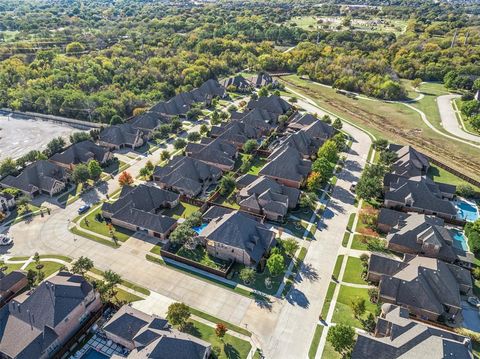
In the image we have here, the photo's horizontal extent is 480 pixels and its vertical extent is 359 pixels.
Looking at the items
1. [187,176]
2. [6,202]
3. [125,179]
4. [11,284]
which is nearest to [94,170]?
[125,179]

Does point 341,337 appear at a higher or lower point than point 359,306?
higher

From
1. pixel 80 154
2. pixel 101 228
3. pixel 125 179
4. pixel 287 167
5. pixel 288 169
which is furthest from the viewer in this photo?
pixel 80 154

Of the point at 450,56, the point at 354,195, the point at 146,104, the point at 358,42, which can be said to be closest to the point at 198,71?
the point at 146,104

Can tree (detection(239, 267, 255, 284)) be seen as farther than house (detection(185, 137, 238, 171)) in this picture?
No

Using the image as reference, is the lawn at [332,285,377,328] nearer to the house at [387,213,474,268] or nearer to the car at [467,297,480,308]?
the house at [387,213,474,268]

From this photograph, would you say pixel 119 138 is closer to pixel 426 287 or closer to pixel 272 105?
pixel 272 105

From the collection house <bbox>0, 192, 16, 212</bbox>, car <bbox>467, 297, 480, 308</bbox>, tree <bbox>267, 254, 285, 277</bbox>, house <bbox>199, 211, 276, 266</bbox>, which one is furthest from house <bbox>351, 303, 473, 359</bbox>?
house <bbox>0, 192, 16, 212</bbox>
